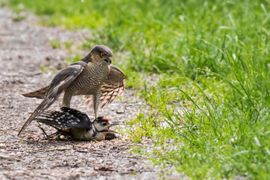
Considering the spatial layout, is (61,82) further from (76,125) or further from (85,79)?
(76,125)

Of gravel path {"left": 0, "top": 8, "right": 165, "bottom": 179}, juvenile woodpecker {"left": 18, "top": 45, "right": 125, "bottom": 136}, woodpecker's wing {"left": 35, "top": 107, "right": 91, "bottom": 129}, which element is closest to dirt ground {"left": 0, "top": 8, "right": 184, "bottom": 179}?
gravel path {"left": 0, "top": 8, "right": 165, "bottom": 179}

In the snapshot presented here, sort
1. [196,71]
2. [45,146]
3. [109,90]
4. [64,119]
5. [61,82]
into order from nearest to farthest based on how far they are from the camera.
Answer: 1. [45,146]
2. [64,119]
3. [61,82]
4. [109,90]
5. [196,71]

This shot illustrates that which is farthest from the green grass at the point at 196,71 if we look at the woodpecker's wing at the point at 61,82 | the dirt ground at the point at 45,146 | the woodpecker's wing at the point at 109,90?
the woodpecker's wing at the point at 61,82

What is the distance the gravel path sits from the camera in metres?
6.51

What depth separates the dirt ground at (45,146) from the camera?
6.51 meters

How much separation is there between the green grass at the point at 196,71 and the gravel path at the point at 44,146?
0.24m

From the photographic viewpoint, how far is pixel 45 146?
737cm

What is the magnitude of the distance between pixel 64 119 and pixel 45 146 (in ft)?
0.95

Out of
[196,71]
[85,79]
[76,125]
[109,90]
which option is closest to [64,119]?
[76,125]

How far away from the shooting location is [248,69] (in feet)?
26.8

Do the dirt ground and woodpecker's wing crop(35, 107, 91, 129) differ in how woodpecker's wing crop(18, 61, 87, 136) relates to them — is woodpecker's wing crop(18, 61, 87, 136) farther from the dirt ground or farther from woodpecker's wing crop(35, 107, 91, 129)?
the dirt ground

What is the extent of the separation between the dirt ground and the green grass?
0.22m

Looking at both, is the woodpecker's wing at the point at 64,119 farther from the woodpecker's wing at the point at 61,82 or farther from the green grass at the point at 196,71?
the green grass at the point at 196,71

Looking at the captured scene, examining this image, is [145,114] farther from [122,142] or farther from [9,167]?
[9,167]
